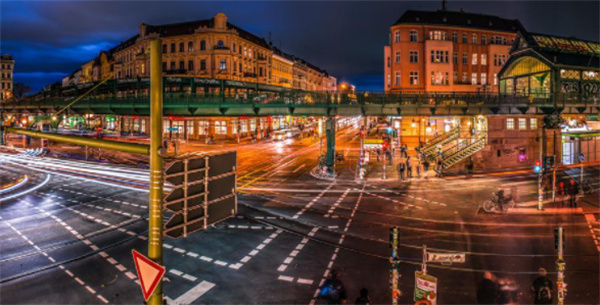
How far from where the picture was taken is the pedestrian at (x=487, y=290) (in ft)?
38.6

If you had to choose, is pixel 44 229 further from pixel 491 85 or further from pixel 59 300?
pixel 491 85

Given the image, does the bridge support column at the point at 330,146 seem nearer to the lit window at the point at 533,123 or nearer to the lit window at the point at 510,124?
the lit window at the point at 510,124

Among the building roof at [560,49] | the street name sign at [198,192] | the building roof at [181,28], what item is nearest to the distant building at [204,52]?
the building roof at [181,28]

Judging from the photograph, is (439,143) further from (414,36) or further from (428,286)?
(428,286)

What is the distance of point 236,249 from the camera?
1636 centimetres

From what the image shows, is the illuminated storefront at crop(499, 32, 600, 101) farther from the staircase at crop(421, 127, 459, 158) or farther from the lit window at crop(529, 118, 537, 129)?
the staircase at crop(421, 127, 459, 158)

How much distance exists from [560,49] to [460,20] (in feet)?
76.3

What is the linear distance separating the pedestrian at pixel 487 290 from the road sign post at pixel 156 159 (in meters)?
10.1

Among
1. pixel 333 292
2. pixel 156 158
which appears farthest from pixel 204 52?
pixel 156 158

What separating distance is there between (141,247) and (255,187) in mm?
14845

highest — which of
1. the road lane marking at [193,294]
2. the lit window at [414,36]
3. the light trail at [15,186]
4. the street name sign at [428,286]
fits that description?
the lit window at [414,36]

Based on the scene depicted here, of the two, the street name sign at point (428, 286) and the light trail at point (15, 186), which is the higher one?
the light trail at point (15, 186)

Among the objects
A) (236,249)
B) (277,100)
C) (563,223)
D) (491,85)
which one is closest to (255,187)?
(277,100)

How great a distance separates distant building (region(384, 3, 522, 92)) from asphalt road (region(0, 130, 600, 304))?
37.6m
